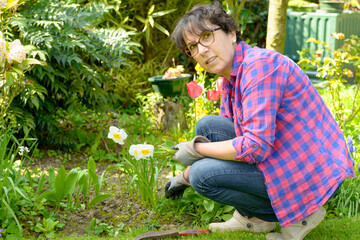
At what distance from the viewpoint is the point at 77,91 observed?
11.7 feet

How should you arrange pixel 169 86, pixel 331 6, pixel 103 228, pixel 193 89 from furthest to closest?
1. pixel 331 6
2. pixel 169 86
3. pixel 193 89
4. pixel 103 228

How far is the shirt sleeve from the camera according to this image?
73.0 inches

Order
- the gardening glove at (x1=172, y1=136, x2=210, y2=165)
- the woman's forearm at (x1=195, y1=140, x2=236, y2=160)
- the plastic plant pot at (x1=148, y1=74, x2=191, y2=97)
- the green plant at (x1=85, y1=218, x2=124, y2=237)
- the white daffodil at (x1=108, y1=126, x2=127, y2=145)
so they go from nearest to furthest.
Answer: the woman's forearm at (x1=195, y1=140, x2=236, y2=160) < the gardening glove at (x1=172, y1=136, x2=210, y2=165) < the green plant at (x1=85, y1=218, x2=124, y2=237) < the white daffodil at (x1=108, y1=126, x2=127, y2=145) < the plastic plant pot at (x1=148, y1=74, x2=191, y2=97)

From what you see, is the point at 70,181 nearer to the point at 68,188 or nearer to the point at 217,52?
the point at 68,188

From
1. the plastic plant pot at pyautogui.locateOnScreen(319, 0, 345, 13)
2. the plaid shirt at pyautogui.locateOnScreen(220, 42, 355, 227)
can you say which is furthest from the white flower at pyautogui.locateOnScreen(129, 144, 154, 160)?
the plastic plant pot at pyautogui.locateOnScreen(319, 0, 345, 13)

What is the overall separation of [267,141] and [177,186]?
75 centimetres

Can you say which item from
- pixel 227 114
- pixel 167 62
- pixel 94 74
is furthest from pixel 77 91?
pixel 167 62

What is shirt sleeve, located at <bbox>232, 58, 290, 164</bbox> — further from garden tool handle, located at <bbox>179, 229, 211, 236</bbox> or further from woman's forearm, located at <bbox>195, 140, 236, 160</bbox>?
garden tool handle, located at <bbox>179, 229, 211, 236</bbox>

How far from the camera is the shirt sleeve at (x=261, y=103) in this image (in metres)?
1.86

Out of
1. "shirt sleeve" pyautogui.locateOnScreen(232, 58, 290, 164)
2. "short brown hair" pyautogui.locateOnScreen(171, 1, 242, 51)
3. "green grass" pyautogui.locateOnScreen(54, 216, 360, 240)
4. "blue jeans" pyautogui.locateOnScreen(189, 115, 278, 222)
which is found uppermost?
"short brown hair" pyautogui.locateOnScreen(171, 1, 242, 51)

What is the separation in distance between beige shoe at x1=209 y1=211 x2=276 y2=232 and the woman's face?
2.56ft

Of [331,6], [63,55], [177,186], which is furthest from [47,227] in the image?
[331,6]

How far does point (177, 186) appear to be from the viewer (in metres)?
2.45

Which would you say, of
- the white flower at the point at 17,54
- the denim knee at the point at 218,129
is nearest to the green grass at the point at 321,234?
the denim knee at the point at 218,129
